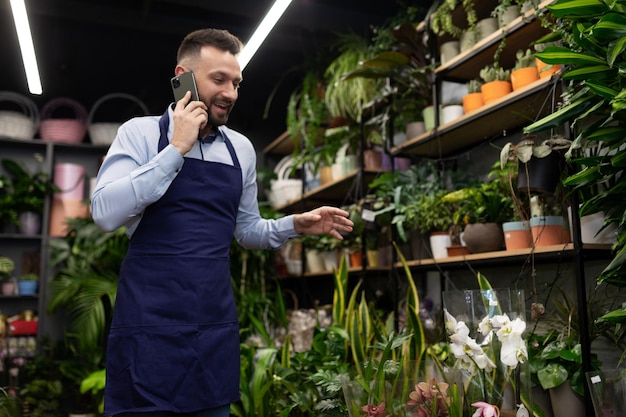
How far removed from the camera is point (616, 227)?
201 cm

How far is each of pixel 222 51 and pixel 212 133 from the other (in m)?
0.24

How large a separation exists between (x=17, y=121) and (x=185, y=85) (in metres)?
3.80

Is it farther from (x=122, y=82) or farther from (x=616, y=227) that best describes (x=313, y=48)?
(x=616, y=227)

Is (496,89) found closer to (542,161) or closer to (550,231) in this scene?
(542,161)

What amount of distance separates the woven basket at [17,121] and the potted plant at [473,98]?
3750mm

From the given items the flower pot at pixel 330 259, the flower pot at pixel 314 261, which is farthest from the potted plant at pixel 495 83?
the flower pot at pixel 314 261

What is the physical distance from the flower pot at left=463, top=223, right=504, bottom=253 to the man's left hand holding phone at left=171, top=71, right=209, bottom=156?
53.4 inches

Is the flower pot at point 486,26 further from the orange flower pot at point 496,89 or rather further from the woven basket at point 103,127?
the woven basket at point 103,127

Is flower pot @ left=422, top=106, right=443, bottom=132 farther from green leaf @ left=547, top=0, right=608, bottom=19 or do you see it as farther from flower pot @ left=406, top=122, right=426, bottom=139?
green leaf @ left=547, top=0, right=608, bottom=19

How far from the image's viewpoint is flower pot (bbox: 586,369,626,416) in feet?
4.55

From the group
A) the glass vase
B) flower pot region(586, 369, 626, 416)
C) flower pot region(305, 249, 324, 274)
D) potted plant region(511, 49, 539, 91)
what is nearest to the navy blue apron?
the glass vase

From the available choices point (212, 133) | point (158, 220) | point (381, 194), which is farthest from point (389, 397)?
point (381, 194)

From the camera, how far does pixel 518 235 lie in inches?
89.9

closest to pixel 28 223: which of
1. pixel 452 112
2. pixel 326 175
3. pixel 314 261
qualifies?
pixel 314 261
